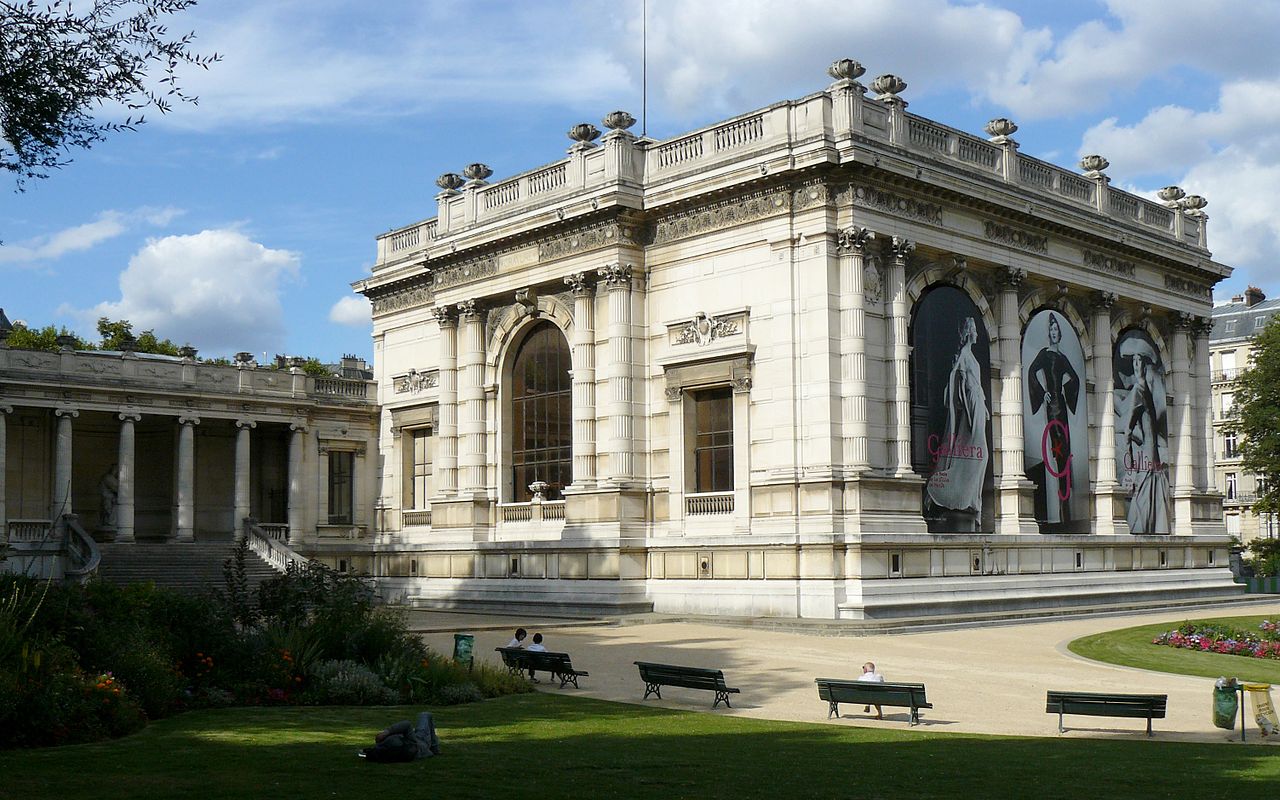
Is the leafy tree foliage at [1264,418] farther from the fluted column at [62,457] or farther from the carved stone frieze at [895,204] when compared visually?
the fluted column at [62,457]

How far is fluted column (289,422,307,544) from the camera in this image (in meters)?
55.8

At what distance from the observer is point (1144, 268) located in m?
54.3

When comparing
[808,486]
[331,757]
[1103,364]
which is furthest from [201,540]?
[331,757]

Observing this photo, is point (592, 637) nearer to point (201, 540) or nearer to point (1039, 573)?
point (1039, 573)

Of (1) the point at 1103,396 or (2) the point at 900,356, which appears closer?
(2) the point at 900,356

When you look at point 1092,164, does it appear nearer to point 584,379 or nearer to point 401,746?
point 584,379

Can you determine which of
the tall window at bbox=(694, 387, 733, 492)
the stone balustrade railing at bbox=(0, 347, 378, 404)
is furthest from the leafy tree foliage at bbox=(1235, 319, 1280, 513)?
the stone balustrade railing at bbox=(0, 347, 378, 404)

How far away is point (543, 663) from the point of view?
26.9 meters

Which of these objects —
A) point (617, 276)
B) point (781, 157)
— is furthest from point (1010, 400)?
point (617, 276)

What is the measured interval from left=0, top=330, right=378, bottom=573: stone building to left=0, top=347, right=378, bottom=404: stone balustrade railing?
2.0 inches

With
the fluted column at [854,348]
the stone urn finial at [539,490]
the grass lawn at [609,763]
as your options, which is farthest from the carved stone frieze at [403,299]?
the grass lawn at [609,763]

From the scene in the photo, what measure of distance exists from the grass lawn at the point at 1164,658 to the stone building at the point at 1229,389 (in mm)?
66164

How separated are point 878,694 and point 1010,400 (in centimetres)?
2609

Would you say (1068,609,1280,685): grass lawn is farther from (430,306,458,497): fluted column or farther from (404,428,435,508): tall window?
(404,428,435,508): tall window
